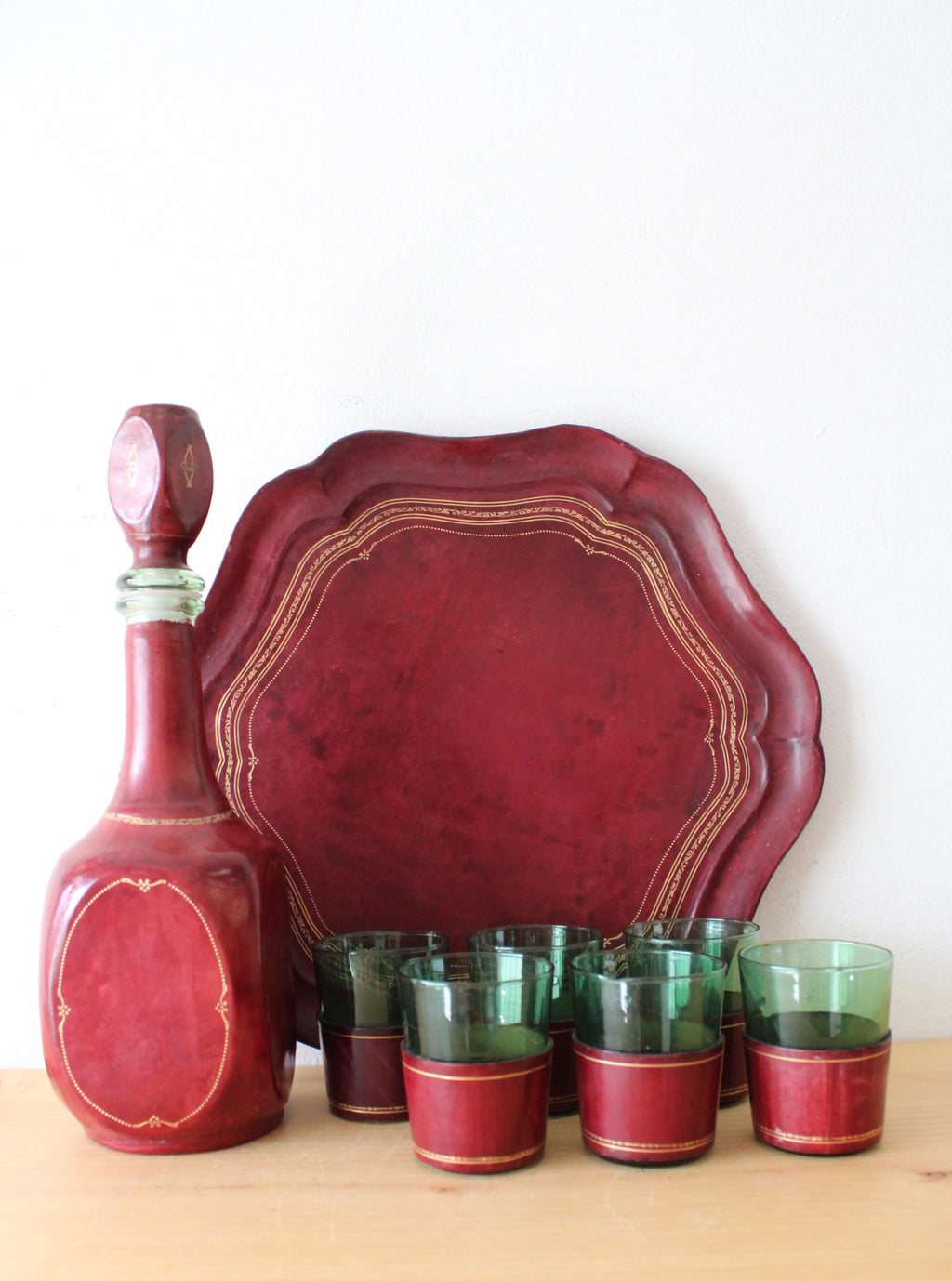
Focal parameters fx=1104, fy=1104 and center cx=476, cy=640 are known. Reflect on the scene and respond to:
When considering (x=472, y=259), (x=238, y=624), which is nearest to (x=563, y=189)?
(x=472, y=259)

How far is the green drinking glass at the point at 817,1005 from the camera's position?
651 millimetres

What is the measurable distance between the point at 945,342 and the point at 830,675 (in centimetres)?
30

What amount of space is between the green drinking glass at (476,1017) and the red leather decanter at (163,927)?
0.10 metres

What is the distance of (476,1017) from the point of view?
2.06 feet

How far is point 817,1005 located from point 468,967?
21 cm

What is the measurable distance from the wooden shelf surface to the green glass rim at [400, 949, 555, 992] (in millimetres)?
104

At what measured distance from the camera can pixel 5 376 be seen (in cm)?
89

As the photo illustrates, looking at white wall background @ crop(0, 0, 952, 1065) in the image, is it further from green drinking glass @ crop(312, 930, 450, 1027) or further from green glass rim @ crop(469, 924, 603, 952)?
green drinking glass @ crop(312, 930, 450, 1027)

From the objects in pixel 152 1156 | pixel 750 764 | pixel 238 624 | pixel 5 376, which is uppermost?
pixel 5 376

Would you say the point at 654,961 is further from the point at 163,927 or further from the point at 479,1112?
the point at 163,927

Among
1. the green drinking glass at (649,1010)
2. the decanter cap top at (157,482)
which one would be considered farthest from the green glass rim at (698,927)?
the decanter cap top at (157,482)

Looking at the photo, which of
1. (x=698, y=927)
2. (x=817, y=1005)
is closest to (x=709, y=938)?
(x=698, y=927)

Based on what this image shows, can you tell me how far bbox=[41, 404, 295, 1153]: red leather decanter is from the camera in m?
0.65

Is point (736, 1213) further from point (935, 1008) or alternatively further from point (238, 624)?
point (238, 624)
